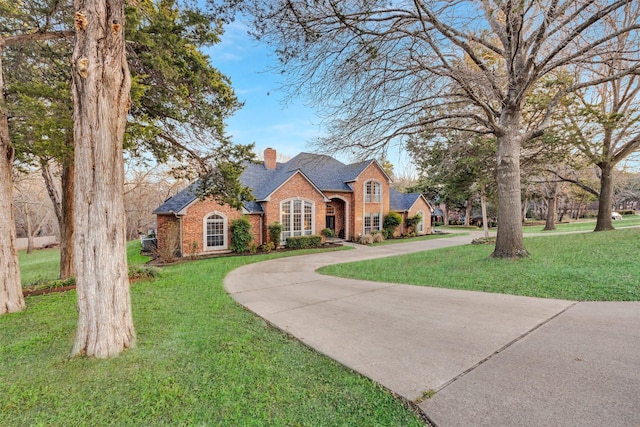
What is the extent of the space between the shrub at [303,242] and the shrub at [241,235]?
256cm

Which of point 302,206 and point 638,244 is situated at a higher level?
point 302,206

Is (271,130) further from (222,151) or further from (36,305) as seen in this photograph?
(36,305)

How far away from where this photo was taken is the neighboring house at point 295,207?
578 inches

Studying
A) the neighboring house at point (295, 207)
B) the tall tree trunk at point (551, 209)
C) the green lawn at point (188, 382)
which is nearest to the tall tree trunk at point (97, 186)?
the green lawn at point (188, 382)

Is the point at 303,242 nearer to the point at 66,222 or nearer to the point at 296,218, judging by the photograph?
the point at 296,218

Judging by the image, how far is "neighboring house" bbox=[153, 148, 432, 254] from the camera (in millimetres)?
14672

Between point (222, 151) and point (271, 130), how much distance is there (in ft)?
29.2

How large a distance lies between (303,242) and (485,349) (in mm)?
14600

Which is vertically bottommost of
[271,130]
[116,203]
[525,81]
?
[116,203]

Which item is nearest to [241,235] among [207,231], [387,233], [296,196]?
[207,231]

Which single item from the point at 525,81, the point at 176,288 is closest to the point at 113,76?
the point at 176,288

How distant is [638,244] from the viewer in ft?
27.6

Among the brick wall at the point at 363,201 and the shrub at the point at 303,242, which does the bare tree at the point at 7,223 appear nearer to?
the shrub at the point at 303,242

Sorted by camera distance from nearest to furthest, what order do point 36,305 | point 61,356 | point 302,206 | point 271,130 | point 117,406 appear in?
point 117,406
point 61,356
point 36,305
point 271,130
point 302,206
